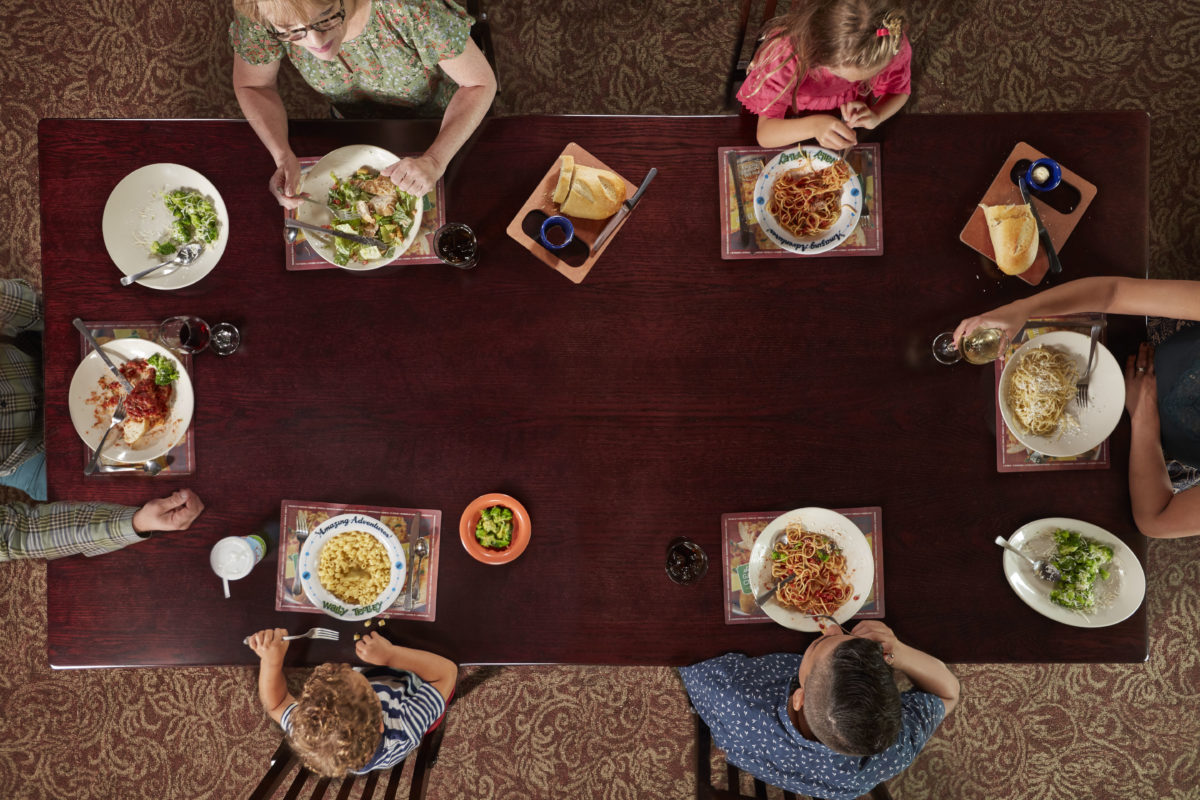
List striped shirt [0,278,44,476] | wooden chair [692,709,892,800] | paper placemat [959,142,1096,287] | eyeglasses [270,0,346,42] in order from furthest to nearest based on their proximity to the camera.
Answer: striped shirt [0,278,44,476] < wooden chair [692,709,892,800] < paper placemat [959,142,1096,287] < eyeglasses [270,0,346,42]

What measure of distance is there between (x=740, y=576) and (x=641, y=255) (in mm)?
928

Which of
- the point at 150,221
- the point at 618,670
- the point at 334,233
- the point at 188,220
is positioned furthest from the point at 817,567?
the point at 150,221

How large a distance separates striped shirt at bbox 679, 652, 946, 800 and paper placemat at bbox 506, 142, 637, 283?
1160mm

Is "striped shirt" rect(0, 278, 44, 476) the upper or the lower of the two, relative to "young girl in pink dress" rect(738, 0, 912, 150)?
lower

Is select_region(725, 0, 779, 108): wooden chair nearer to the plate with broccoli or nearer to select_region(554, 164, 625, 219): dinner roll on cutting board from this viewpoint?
select_region(554, 164, 625, 219): dinner roll on cutting board

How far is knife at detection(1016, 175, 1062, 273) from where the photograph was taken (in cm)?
182

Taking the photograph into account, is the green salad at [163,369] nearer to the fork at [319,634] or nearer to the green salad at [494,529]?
the fork at [319,634]

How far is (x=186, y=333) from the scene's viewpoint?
1833 millimetres

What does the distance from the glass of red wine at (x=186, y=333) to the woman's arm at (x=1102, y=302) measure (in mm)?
2041

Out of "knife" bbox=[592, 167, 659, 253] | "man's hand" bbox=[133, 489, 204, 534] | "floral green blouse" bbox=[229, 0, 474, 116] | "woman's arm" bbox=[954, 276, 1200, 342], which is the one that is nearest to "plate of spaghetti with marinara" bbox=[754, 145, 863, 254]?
"knife" bbox=[592, 167, 659, 253]

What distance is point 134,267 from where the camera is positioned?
185cm

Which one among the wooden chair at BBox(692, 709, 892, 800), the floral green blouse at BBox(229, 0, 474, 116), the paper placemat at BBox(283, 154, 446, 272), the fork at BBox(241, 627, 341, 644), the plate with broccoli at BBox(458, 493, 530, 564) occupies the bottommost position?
the wooden chair at BBox(692, 709, 892, 800)

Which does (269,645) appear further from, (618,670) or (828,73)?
(828,73)

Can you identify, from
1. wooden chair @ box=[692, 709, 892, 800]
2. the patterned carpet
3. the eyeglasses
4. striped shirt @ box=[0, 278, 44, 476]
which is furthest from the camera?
the patterned carpet
